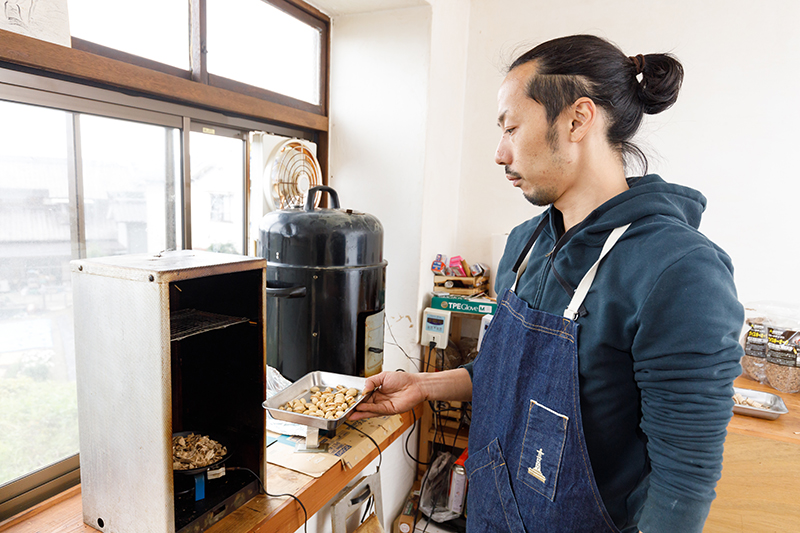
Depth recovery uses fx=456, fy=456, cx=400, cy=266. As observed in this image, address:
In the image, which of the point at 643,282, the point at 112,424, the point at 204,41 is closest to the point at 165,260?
the point at 112,424

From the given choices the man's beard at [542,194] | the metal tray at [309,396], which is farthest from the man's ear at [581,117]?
the metal tray at [309,396]

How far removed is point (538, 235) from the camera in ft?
4.08

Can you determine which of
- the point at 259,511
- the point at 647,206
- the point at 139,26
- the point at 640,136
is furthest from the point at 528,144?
the point at 640,136

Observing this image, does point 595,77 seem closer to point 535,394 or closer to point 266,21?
point 535,394

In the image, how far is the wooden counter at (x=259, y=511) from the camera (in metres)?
1.06

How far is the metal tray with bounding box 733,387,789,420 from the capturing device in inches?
69.9

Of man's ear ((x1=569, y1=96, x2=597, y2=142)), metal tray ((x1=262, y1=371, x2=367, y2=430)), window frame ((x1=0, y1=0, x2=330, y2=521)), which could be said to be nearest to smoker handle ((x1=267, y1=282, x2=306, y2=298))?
metal tray ((x1=262, y1=371, x2=367, y2=430))

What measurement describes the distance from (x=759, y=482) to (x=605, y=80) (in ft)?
5.35

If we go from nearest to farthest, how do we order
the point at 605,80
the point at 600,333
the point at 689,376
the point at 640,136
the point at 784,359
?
the point at 689,376 < the point at 600,333 < the point at 605,80 < the point at 784,359 < the point at 640,136

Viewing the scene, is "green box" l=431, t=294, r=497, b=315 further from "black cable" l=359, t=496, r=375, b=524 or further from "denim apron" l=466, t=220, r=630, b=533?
"denim apron" l=466, t=220, r=630, b=533

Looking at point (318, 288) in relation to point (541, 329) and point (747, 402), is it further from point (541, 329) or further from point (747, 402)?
point (747, 402)

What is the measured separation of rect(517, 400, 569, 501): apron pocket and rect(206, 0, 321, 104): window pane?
5.50 ft

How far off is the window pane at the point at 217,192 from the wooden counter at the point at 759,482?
7.04 feet

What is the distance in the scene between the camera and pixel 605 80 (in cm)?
99
